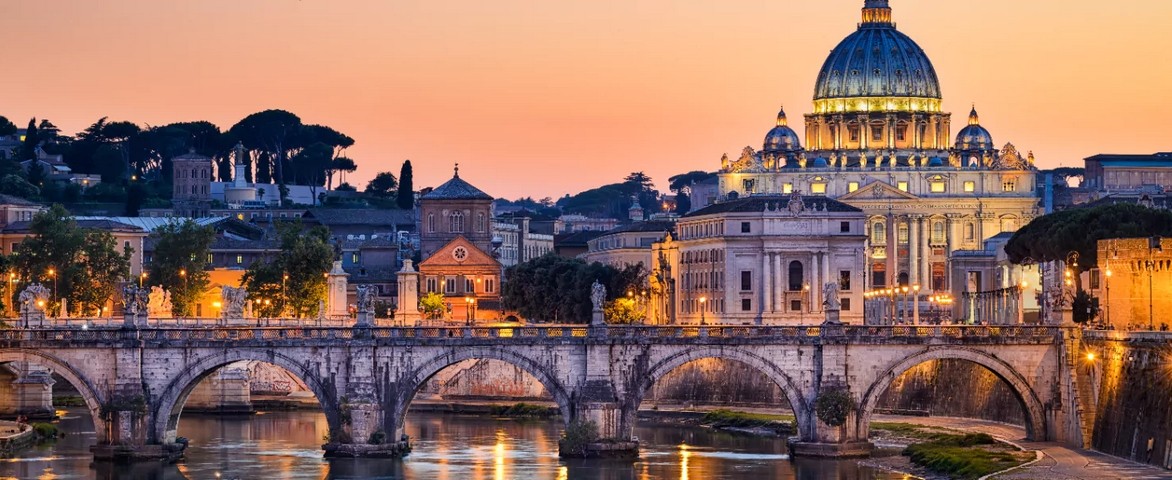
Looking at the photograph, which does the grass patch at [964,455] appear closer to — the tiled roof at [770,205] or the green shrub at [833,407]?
the green shrub at [833,407]

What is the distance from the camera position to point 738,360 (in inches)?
4040

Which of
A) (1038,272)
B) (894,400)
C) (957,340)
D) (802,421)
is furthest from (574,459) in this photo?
(1038,272)

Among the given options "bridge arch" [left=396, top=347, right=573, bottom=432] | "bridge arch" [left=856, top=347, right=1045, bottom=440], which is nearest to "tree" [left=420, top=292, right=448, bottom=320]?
"bridge arch" [left=396, top=347, right=573, bottom=432]

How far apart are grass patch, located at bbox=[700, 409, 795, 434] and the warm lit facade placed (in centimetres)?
5514

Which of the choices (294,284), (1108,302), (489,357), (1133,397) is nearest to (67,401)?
(294,284)

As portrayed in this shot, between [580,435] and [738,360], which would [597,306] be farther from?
[738,360]

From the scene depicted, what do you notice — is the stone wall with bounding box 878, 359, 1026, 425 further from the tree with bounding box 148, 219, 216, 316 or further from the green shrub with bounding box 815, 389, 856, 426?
the tree with bounding box 148, 219, 216, 316

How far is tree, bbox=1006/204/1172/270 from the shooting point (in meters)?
127

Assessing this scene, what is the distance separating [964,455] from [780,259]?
86182 mm

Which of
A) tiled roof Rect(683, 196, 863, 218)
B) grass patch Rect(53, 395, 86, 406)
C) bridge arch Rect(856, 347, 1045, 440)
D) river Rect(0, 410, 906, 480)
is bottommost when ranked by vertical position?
river Rect(0, 410, 906, 480)

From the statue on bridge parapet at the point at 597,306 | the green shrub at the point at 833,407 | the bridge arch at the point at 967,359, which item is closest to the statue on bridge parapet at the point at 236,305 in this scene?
the statue on bridge parapet at the point at 597,306

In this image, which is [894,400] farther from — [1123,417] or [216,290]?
[216,290]

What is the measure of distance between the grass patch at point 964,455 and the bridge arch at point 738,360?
4440mm

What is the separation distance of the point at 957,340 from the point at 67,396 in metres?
56.1
